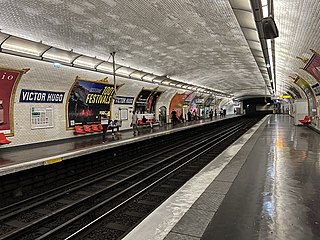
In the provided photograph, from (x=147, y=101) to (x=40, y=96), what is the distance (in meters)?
9.85

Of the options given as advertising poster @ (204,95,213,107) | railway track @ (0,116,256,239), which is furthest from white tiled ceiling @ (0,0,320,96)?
advertising poster @ (204,95,213,107)

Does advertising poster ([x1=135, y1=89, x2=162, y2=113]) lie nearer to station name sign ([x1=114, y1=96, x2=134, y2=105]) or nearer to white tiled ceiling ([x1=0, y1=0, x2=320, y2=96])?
station name sign ([x1=114, y1=96, x2=134, y2=105])

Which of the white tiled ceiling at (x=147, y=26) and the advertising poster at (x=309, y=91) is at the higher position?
the white tiled ceiling at (x=147, y=26)

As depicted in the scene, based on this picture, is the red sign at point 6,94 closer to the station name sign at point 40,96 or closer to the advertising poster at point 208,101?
the station name sign at point 40,96

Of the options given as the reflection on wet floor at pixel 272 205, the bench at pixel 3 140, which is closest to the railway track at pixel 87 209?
the reflection on wet floor at pixel 272 205

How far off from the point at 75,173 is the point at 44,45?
449cm

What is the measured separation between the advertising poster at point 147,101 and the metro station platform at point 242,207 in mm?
13297

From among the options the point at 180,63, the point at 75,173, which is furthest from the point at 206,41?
the point at 75,173

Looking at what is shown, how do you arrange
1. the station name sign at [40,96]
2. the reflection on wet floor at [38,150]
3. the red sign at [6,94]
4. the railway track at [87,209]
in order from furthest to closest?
the station name sign at [40,96] < the red sign at [6,94] < the reflection on wet floor at [38,150] < the railway track at [87,209]

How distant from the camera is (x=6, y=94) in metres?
8.98

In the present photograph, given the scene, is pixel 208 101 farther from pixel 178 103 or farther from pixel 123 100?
pixel 123 100

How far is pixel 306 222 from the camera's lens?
2658 mm

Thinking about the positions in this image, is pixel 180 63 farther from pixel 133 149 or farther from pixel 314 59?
pixel 314 59

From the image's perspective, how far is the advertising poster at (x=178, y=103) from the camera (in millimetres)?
24016
